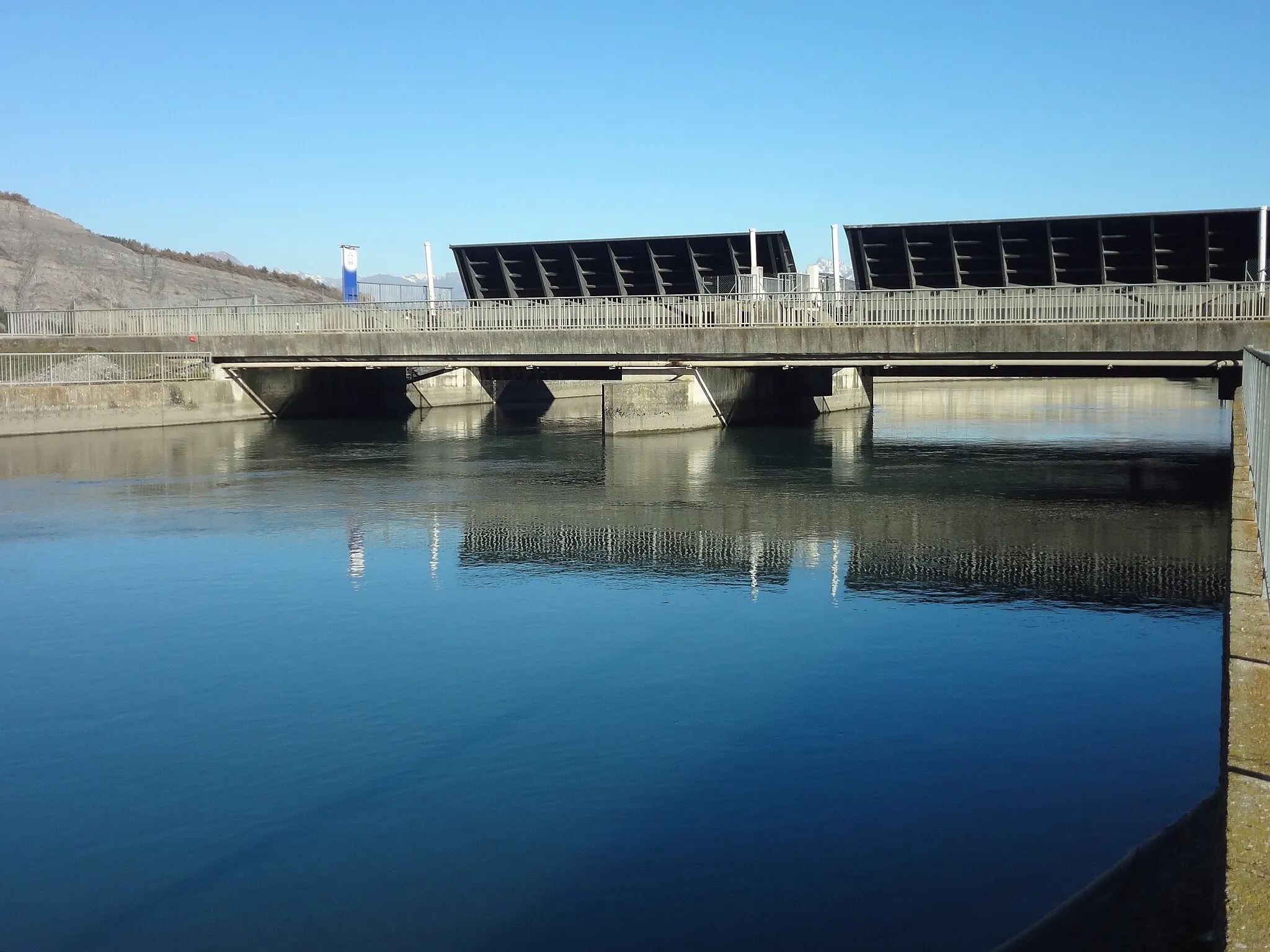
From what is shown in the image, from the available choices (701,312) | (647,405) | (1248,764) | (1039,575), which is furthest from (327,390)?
(1248,764)

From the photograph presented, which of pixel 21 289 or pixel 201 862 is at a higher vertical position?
pixel 21 289

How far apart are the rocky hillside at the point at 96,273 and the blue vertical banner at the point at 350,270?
42207 mm

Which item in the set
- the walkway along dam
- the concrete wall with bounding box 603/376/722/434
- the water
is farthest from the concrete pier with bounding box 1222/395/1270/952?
→ the concrete wall with bounding box 603/376/722/434

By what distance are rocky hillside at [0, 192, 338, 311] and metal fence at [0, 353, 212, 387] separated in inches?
1847

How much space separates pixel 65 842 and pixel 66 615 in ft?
27.9

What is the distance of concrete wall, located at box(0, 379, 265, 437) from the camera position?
140 feet

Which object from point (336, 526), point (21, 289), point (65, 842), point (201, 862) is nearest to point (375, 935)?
point (201, 862)

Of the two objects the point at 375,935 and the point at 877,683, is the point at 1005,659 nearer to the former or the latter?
the point at 877,683

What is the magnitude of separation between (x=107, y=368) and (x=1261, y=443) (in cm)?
4584

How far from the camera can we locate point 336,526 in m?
24.8

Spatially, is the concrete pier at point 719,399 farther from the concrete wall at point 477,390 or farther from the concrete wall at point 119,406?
the concrete wall at point 119,406

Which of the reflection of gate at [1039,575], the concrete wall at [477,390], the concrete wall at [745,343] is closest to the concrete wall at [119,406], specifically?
the concrete wall at [745,343]

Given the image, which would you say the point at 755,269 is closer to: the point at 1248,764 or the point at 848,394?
the point at 848,394

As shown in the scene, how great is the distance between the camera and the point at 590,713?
12.9 metres
